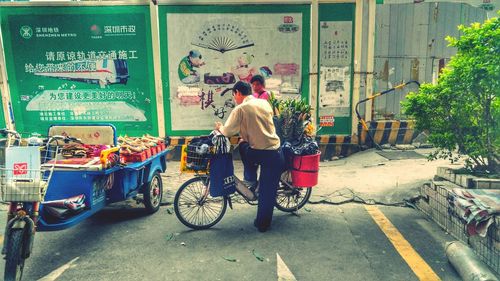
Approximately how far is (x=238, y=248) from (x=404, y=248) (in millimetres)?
1802

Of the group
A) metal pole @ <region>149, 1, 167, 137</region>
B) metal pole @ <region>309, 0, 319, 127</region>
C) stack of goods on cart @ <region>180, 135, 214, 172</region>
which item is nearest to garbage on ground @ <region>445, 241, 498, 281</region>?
stack of goods on cart @ <region>180, 135, 214, 172</region>

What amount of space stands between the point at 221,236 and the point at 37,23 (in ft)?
21.0

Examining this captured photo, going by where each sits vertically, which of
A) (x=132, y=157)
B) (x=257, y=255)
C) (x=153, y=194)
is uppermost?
(x=132, y=157)

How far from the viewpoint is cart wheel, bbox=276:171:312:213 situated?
5.36 meters

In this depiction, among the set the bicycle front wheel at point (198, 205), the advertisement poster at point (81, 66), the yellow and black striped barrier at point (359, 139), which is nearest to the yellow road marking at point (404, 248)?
the bicycle front wheel at point (198, 205)

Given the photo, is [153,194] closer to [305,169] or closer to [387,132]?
[305,169]

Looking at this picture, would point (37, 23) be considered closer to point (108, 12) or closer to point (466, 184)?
point (108, 12)

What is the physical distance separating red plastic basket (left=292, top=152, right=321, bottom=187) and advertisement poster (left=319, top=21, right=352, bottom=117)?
3684 mm

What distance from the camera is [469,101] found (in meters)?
5.07

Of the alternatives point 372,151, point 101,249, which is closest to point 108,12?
point 101,249

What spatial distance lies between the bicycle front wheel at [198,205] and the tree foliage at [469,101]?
2.92 meters

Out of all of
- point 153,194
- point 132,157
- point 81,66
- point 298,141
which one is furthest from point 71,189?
point 81,66

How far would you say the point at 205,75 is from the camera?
854cm

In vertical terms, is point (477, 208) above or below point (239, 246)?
above
